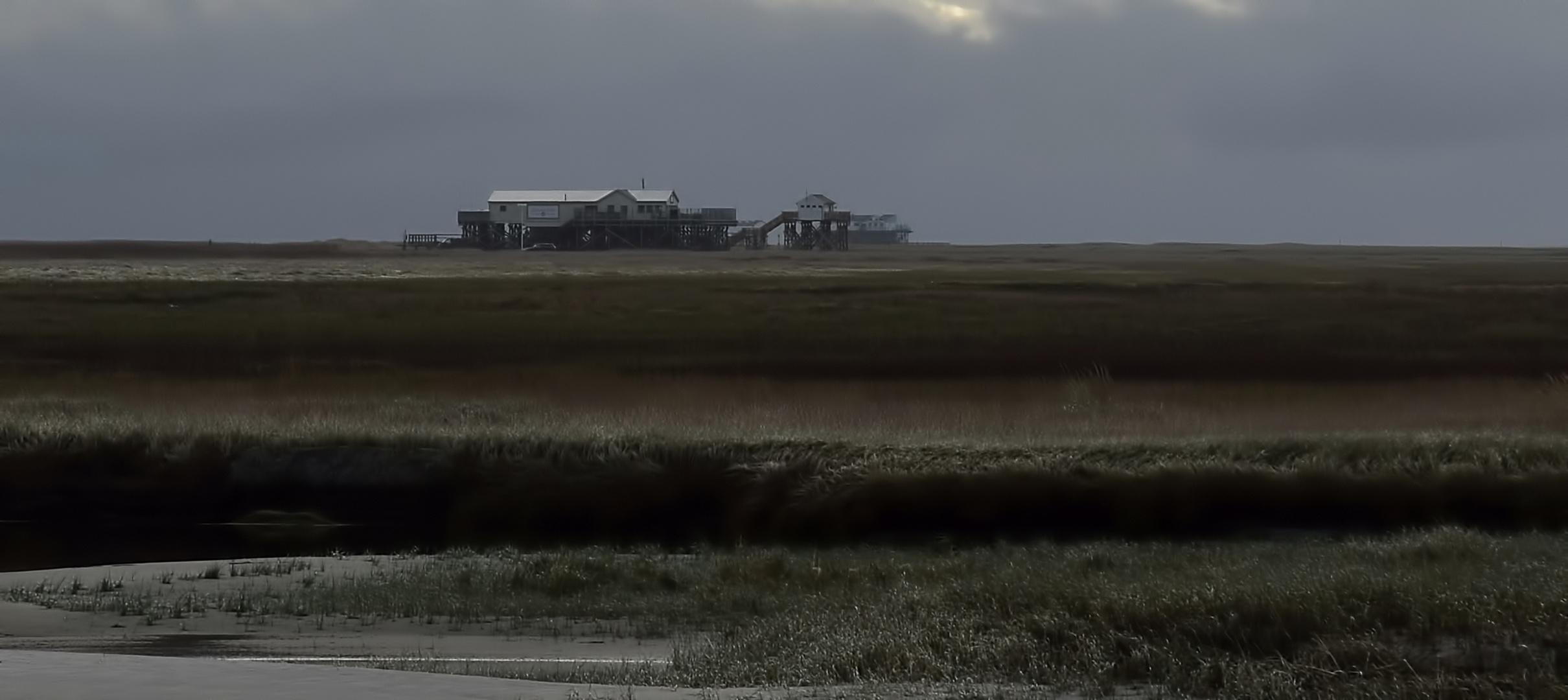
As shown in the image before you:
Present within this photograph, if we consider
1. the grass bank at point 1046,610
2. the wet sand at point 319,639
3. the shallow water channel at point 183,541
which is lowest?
the shallow water channel at point 183,541

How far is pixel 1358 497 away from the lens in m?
21.2

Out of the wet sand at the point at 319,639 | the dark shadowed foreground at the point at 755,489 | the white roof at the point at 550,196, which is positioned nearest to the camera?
the wet sand at the point at 319,639

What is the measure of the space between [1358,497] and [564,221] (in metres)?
100

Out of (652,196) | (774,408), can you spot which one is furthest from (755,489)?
(652,196)

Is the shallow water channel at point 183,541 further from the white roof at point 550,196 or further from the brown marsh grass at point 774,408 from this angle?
the white roof at point 550,196

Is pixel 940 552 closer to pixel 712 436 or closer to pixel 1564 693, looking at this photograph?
pixel 712 436

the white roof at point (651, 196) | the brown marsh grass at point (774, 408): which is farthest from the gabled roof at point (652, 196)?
the brown marsh grass at point (774, 408)

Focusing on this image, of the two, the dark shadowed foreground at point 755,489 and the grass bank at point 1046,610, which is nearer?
the grass bank at point 1046,610

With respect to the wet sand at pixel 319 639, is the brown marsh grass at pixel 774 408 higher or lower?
higher

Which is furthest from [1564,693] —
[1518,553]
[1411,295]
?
[1411,295]

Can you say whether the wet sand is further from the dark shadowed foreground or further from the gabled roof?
the gabled roof

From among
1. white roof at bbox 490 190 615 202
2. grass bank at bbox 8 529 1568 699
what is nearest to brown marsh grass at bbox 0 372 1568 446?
grass bank at bbox 8 529 1568 699

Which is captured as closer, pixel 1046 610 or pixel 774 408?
pixel 1046 610

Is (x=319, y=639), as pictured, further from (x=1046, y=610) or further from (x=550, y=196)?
(x=550, y=196)
